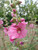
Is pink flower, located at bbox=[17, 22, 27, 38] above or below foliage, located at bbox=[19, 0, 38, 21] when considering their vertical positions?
above

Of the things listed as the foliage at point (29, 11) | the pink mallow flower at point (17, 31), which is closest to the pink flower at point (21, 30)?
the pink mallow flower at point (17, 31)

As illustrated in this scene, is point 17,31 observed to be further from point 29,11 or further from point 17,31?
point 29,11

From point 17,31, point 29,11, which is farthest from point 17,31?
point 29,11

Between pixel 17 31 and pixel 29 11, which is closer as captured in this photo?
pixel 17 31

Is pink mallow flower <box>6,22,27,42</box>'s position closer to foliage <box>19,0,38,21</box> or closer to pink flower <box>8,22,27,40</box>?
pink flower <box>8,22,27,40</box>

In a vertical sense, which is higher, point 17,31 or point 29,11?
point 17,31

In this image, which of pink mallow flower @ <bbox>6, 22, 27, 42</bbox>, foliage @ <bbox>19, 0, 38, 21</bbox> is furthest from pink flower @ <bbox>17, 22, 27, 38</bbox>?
foliage @ <bbox>19, 0, 38, 21</bbox>

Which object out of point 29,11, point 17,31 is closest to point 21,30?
point 17,31

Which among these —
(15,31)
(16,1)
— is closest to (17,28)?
(15,31)

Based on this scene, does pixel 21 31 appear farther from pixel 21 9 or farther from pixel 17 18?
pixel 21 9

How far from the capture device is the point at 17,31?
24.0 inches

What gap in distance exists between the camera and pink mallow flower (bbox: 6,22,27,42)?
0.59 m

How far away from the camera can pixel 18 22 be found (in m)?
0.60

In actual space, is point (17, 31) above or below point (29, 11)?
above
